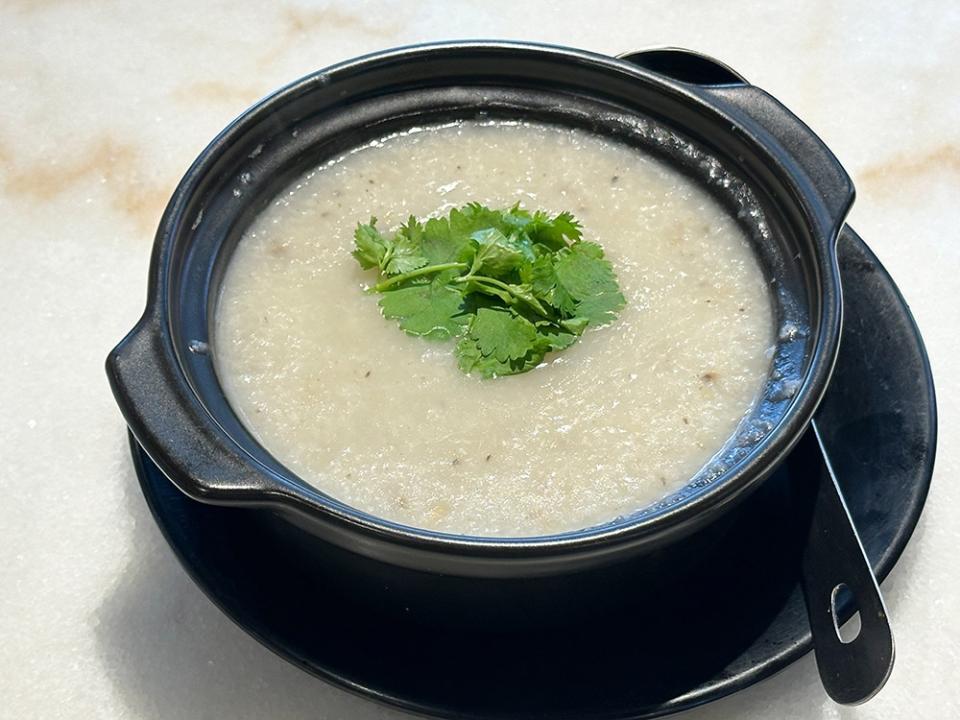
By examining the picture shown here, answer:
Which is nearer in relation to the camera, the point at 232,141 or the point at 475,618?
the point at 475,618

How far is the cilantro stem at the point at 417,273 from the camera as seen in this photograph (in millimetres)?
1370

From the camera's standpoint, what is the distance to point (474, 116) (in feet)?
5.16

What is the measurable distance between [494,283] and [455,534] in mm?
352

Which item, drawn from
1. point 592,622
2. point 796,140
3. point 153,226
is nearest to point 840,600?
point 592,622

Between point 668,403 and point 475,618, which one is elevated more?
point 668,403

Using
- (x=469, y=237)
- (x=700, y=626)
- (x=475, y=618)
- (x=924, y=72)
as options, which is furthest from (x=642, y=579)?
(x=924, y=72)

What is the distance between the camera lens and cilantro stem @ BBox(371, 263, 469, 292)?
1370 mm

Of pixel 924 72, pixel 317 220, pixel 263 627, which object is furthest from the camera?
pixel 924 72

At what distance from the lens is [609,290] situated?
4.50 ft

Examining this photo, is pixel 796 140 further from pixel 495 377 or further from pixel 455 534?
pixel 455 534

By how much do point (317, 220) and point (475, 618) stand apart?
1.86ft

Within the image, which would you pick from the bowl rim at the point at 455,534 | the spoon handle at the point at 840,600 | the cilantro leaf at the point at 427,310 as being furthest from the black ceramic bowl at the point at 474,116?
the cilantro leaf at the point at 427,310

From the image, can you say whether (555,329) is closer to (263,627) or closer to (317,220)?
(317,220)

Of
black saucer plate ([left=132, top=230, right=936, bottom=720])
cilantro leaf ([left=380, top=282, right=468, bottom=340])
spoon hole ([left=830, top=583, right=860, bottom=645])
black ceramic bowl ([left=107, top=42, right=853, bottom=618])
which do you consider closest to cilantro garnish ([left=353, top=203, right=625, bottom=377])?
cilantro leaf ([left=380, top=282, right=468, bottom=340])
